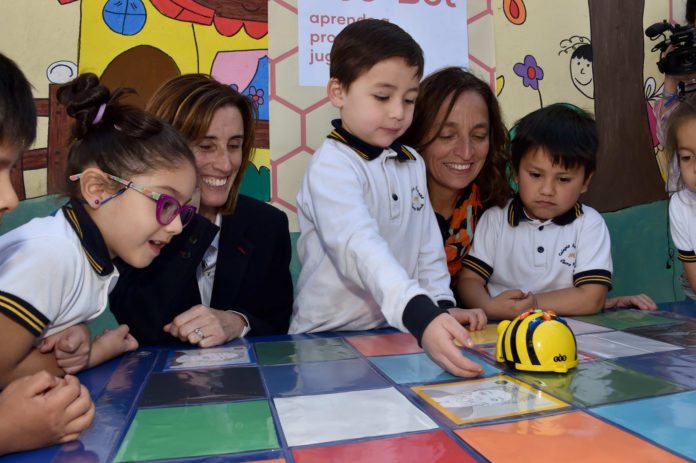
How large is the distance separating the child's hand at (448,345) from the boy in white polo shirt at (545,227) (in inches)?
27.7

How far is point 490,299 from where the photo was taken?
1.40 metres

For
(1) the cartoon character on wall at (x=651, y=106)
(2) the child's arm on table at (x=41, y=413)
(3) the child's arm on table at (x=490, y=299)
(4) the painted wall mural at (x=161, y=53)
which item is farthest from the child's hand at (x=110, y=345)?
(1) the cartoon character on wall at (x=651, y=106)

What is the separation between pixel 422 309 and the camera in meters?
0.82

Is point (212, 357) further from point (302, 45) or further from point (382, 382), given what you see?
point (302, 45)

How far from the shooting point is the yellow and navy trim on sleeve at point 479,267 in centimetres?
162

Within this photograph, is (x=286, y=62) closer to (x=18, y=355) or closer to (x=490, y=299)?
(x=490, y=299)

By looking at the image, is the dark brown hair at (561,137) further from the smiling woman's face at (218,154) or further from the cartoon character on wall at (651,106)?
the cartoon character on wall at (651,106)

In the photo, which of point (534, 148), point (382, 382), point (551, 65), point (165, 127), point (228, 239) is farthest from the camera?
point (551, 65)

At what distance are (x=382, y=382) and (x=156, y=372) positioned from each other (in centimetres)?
35

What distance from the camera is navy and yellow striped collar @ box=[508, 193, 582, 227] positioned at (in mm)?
1575

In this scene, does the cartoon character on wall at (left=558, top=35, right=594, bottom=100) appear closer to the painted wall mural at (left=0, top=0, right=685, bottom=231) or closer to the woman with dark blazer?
the painted wall mural at (left=0, top=0, right=685, bottom=231)

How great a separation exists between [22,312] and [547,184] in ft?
4.39

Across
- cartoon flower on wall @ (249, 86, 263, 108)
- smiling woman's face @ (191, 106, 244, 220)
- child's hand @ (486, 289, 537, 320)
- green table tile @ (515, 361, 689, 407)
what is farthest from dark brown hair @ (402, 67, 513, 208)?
green table tile @ (515, 361, 689, 407)

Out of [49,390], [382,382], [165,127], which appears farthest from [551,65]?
[49,390]
